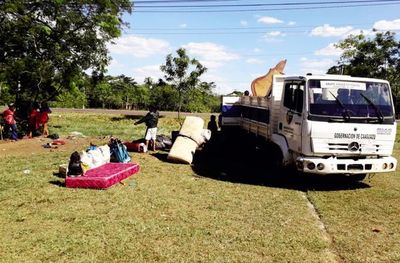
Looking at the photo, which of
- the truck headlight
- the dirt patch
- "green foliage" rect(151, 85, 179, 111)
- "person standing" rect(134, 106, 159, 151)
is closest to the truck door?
the truck headlight

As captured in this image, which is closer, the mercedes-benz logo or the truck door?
the mercedes-benz logo

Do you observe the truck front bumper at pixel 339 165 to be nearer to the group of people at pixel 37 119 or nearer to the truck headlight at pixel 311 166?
→ the truck headlight at pixel 311 166

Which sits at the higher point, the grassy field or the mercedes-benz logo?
the mercedes-benz logo

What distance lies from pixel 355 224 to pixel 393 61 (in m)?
30.2

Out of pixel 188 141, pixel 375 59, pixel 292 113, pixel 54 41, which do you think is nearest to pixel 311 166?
pixel 292 113

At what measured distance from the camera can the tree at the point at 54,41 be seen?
18328 mm

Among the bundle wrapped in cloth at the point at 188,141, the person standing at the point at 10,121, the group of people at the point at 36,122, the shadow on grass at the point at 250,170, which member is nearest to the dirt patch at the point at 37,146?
the person standing at the point at 10,121

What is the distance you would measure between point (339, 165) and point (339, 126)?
0.80 meters

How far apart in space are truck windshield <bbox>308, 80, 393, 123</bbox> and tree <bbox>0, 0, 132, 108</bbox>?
12.6 meters

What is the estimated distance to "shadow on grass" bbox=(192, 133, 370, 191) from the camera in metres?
10.3

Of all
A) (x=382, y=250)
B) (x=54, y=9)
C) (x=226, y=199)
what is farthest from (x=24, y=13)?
(x=382, y=250)

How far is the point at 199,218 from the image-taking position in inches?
282

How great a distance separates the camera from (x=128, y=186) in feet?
30.5

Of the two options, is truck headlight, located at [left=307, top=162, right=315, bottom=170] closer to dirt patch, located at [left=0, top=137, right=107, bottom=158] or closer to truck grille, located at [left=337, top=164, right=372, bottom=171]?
truck grille, located at [left=337, top=164, right=372, bottom=171]
